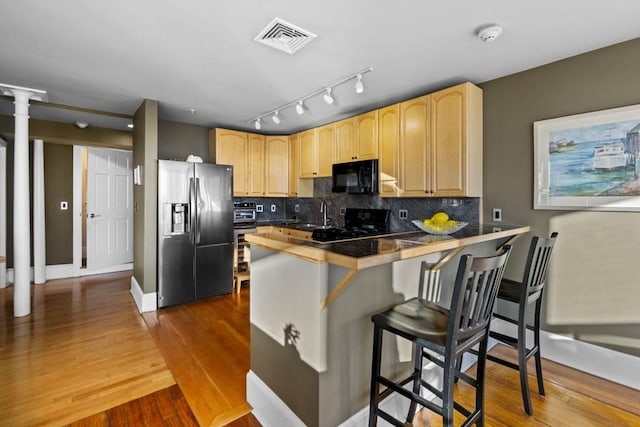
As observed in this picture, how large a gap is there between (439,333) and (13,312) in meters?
4.52

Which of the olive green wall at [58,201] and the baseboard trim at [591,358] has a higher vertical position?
the olive green wall at [58,201]

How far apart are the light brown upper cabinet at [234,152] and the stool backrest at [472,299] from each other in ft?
12.1

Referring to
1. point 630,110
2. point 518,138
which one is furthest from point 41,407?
point 630,110

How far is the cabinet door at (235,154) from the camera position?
4.37 metres

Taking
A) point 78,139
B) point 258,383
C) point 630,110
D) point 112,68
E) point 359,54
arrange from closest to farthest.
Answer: point 258,383, point 630,110, point 359,54, point 112,68, point 78,139

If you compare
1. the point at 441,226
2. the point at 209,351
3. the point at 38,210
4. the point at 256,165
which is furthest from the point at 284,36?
the point at 38,210

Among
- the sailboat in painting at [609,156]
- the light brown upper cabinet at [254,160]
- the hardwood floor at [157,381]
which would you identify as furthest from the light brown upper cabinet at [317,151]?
the sailboat in painting at [609,156]

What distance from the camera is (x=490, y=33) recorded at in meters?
1.95

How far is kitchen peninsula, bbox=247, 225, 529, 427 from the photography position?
4.69 ft

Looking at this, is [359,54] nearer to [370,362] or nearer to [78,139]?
[370,362]

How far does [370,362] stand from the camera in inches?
65.3

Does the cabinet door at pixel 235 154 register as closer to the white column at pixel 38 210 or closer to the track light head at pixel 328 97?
the track light head at pixel 328 97

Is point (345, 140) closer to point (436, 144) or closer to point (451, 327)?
point (436, 144)

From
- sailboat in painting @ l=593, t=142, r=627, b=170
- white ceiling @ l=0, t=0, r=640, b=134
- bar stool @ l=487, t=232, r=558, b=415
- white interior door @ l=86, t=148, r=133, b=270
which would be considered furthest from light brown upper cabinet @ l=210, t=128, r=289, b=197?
sailboat in painting @ l=593, t=142, r=627, b=170
